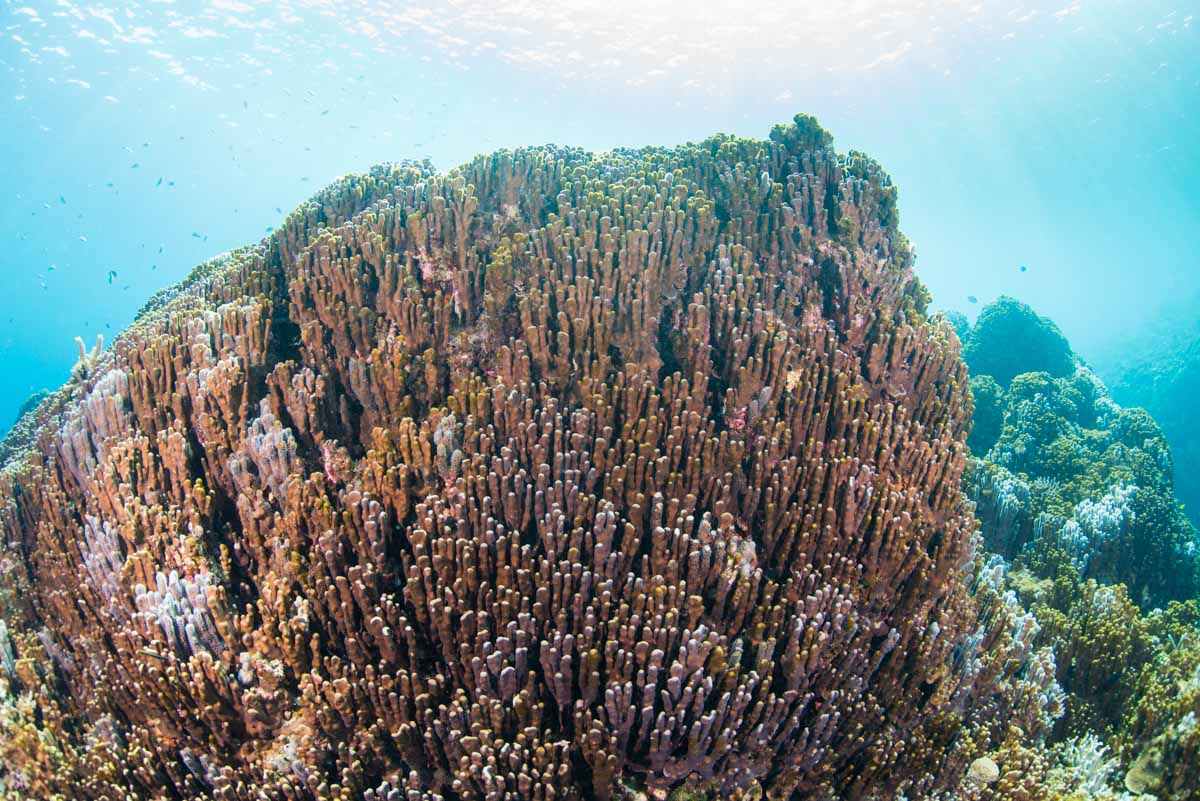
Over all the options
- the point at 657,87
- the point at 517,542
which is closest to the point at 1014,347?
the point at 517,542

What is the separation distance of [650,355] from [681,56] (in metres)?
36.3

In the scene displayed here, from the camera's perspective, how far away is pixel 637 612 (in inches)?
122

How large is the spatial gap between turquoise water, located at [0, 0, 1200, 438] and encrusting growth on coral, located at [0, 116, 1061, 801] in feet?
47.5

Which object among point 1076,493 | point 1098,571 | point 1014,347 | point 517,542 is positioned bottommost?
point 517,542

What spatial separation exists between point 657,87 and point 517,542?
43.0 meters

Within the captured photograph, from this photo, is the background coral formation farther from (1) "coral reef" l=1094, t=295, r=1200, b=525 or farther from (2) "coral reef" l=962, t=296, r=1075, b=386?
(1) "coral reef" l=1094, t=295, r=1200, b=525

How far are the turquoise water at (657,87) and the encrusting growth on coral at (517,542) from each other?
1447 cm

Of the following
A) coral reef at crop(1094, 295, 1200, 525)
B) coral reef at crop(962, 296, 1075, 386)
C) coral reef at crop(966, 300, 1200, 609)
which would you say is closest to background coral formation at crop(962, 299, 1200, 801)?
coral reef at crop(966, 300, 1200, 609)

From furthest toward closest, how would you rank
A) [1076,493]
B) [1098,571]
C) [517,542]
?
1. [1076,493]
2. [1098,571]
3. [517,542]

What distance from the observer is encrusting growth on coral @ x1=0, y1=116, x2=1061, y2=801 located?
2.96 meters

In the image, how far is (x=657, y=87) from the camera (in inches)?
1565

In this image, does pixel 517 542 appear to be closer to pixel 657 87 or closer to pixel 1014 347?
pixel 1014 347

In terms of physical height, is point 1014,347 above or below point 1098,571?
above

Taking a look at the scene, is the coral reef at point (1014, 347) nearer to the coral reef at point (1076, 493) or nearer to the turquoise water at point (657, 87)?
the coral reef at point (1076, 493)
